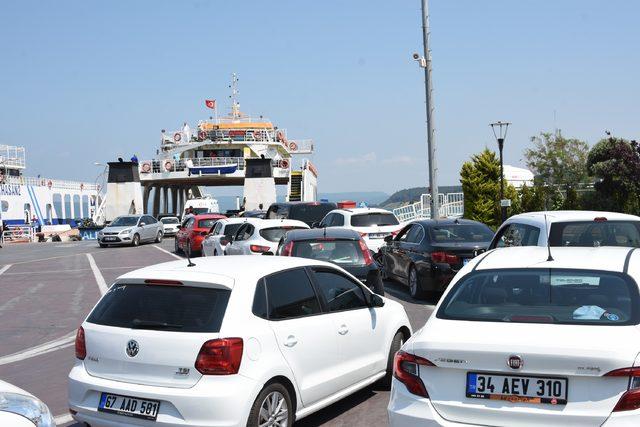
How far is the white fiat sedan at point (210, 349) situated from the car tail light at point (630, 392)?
7.41 ft

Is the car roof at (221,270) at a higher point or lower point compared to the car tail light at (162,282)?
higher

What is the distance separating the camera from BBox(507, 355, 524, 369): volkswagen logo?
3586mm

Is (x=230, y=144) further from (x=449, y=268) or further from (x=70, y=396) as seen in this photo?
(x=70, y=396)

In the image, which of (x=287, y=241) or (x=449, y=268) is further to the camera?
(x=449, y=268)

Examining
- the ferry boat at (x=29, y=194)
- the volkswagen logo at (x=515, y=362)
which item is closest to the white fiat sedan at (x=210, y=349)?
the volkswagen logo at (x=515, y=362)

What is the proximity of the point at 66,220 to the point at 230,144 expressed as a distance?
22.6 meters

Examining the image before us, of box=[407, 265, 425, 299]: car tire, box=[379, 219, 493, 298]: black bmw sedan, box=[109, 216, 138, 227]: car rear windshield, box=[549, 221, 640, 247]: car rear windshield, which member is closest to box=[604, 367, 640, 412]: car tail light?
box=[549, 221, 640, 247]: car rear windshield

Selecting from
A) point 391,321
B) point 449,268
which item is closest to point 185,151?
point 449,268

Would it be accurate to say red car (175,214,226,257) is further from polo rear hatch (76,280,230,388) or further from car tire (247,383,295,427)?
car tire (247,383,295,427)

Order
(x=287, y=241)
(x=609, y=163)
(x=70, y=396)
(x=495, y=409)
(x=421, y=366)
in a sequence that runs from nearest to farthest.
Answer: (x=495, y=409)
(x=421, y=366)
(x=70, y=396)
(x=287, y=241)
(x=609, y=163)

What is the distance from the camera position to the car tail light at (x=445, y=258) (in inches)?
458

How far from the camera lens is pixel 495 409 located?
3631 millimetres

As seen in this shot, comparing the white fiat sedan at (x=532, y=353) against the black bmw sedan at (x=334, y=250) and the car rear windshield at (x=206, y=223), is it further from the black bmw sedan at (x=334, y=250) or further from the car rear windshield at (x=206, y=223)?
the car rear windshield at (x=206, y=223)

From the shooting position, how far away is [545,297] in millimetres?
4262
